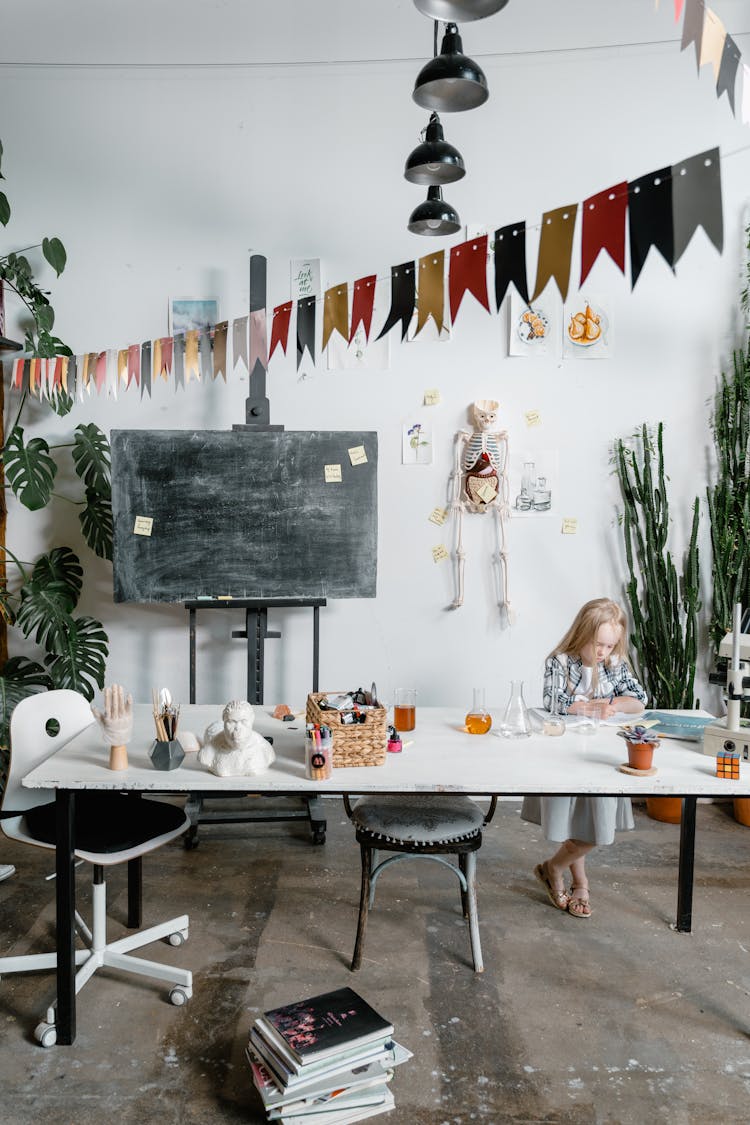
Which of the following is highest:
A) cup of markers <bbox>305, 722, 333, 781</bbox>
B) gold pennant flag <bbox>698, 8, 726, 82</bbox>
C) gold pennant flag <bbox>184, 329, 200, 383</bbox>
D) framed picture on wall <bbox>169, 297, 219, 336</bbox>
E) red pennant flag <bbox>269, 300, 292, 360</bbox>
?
framed picture on wall <bbox>169, 297, 219, 336</bbox>

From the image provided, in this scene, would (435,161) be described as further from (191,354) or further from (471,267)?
(191,354)

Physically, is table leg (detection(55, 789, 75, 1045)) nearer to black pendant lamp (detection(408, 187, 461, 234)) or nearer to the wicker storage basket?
the wicker storage basket

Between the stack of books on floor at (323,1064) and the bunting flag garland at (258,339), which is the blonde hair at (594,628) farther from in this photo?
the bunting flag garland at (258,339)

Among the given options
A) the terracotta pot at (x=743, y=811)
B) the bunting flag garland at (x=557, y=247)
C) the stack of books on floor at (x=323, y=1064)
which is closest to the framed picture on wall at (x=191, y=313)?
the bunting flag garland at (x=557, y=247)

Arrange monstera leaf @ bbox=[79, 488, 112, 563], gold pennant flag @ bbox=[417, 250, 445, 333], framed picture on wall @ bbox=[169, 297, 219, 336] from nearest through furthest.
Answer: gold pennant flag @ bbox=[417, 250, 445, 333] → monstera leaf @ bbox=[79, 488, 112, 563] → framed picture on wall @ bbox=[169, 297, 219, 336]

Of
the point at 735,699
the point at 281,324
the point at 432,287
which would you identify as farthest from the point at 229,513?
the point at 735,699

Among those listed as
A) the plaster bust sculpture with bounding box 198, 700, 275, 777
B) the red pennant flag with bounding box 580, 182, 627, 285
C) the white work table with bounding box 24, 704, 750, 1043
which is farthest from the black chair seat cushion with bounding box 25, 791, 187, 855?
the red pennant flag with bounding box 580, 182, 627, 285

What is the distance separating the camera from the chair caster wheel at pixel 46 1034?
2.18m

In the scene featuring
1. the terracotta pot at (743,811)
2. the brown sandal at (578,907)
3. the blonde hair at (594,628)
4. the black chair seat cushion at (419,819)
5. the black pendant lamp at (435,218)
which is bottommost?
the brown sandal at (578,907)

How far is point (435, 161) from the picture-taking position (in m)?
2.82

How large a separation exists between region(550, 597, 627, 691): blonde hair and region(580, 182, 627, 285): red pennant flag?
1093 mm

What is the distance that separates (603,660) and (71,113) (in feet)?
11.8

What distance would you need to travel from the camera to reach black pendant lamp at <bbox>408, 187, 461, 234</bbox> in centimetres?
326

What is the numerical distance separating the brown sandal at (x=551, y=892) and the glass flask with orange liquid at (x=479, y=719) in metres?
0.82
